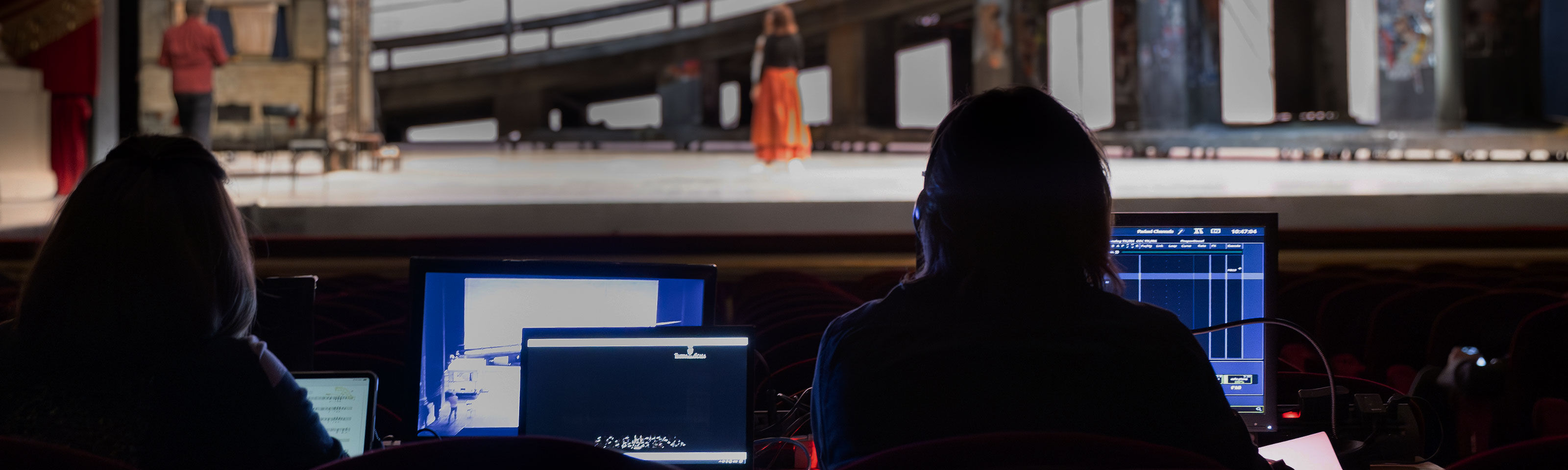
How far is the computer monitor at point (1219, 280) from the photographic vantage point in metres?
1.40

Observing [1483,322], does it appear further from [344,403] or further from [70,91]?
[70,91]

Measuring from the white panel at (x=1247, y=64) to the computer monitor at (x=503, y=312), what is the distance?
9988mm

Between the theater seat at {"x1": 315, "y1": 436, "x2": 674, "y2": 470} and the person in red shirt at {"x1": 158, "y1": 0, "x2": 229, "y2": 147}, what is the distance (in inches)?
232

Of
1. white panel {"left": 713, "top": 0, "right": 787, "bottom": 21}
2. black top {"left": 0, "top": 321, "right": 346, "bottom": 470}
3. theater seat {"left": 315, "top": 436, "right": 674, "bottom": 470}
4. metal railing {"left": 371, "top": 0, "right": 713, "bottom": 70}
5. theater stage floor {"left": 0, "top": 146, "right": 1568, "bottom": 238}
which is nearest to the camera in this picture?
theater seat {"left": 315, "top": 436, "right": 674, "bottom": 470}

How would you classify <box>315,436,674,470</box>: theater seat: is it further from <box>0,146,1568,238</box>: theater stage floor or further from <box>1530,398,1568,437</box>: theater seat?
<box>0,146,1568,238</box>: theater stage floor

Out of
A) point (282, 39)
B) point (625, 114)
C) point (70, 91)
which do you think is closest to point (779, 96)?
point (282, 39)

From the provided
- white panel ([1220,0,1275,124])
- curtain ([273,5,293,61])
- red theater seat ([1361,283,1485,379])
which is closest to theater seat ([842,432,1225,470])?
red theater seat ([1361,283,1485,379])

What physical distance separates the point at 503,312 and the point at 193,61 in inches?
212

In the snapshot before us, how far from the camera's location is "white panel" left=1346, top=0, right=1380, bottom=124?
30.6 feet

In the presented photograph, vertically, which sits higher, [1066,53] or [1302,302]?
[1066,53]

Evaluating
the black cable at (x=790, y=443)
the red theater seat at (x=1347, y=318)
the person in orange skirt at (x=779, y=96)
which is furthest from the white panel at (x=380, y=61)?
the black cable at (x=790, y=443)

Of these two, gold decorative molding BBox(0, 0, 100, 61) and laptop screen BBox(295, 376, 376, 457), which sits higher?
gold decorative molding BBox(0, 0, 100, 61)

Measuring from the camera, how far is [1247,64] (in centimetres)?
1048

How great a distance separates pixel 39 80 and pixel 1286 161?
8861 millimetres
